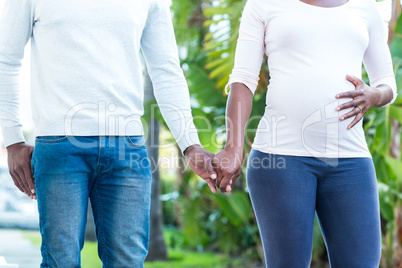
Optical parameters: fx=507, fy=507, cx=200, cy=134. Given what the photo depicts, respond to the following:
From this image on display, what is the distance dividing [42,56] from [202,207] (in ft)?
14.3

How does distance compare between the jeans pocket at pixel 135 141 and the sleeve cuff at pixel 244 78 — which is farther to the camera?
the sleeve cuff at pixel 244 78

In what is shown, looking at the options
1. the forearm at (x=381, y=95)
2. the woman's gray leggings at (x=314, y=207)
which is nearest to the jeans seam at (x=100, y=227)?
the woman's gray leggings at (x=314, y=207)

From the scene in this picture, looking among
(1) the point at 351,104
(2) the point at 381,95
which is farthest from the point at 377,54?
(1) the point at 351,104

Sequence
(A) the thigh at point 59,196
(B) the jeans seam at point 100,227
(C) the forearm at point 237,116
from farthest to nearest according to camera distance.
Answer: (C) the forearm at point 237,116
(B) the jeans seam at point 100,227
(A) the thigh at point 59,196

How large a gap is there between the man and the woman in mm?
351

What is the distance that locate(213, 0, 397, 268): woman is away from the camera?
1.63 metres

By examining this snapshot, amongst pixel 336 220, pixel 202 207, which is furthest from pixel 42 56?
pixel 202 207

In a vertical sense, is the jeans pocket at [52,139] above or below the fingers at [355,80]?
below

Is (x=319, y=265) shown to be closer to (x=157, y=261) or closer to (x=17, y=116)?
(x=157, y=261)

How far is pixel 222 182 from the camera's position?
69.4 inches

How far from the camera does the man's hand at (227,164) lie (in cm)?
174

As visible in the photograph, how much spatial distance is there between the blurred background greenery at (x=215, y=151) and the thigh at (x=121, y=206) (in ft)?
4.86

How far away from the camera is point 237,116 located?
1.73 metres

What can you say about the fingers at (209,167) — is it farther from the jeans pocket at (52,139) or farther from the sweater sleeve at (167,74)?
the jeans pocket at (52,139)
